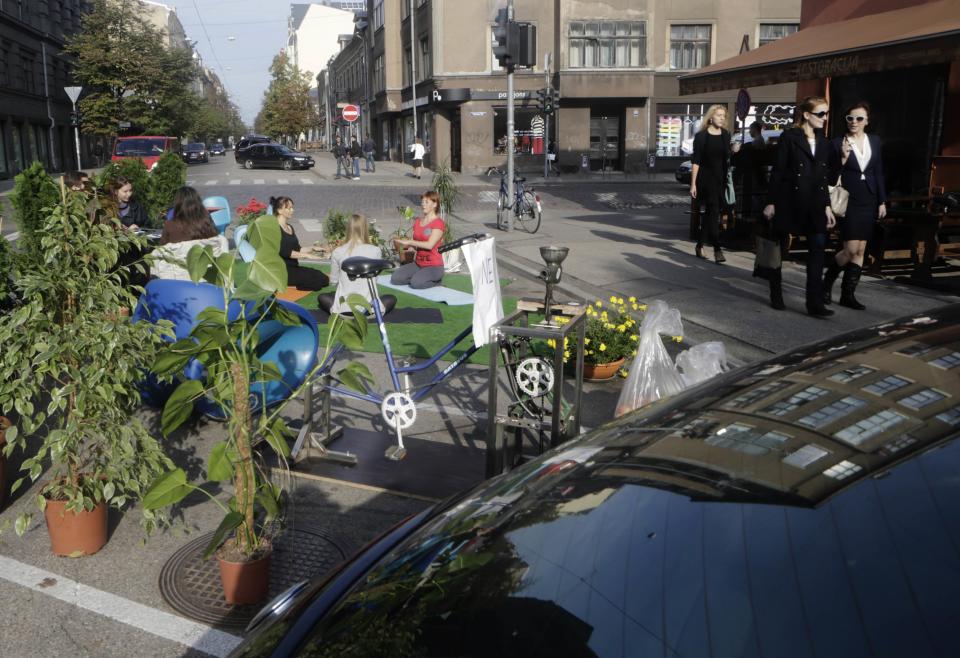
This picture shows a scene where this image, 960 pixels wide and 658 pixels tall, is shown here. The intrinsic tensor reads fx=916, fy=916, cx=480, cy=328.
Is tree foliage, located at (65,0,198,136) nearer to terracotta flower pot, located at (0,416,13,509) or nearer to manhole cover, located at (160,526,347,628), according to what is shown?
terracotta flower pot, located at (0,416,13,509)

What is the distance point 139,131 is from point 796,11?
125 ft

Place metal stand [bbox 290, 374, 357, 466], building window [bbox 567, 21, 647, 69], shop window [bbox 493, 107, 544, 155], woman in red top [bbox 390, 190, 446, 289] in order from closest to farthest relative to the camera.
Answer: metal stand [bbox 290, 374, 357, 466], woman in red top [bbox 390, 190, 446, 289], building window [bbox 567, 21, 647, 69], shop window [bbox 493, 107, 544, 155]

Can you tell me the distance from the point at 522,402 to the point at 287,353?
1.55 metres

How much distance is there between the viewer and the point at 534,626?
168 centimetres

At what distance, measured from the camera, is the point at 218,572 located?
4.07m

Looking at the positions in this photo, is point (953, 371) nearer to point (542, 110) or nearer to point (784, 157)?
point (784, 157)

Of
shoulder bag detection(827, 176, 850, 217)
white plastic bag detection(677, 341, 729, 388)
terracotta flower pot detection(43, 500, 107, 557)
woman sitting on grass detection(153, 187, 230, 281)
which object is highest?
shoulder bag detection(827, 176, 850, 217)

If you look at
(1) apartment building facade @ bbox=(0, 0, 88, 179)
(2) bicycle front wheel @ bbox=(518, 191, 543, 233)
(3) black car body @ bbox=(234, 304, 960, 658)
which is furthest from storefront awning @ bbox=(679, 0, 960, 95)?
(1) apartment building facade @ bbox=(0, 0, 88, 179)

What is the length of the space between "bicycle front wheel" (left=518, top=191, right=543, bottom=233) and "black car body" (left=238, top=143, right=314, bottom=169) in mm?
30092

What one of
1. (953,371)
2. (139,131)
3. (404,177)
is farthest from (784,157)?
(139,131)

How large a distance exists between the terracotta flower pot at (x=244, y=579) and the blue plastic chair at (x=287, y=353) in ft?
5.90

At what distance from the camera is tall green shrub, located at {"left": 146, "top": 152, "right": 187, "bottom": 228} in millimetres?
16703

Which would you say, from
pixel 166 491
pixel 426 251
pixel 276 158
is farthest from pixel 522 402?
pixel 276 158

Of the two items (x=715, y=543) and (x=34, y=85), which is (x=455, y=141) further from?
(x=715, y=543)
